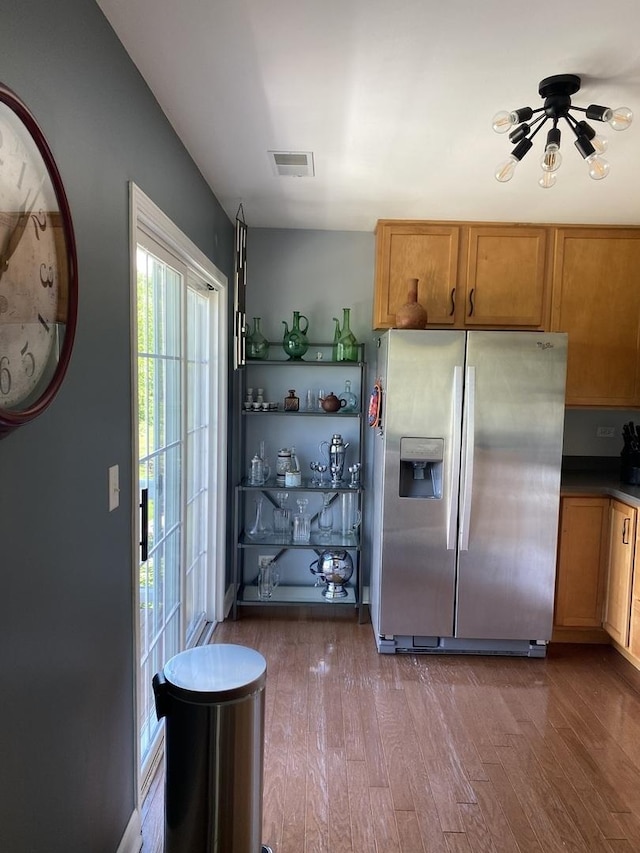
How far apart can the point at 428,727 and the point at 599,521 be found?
4.84 feet

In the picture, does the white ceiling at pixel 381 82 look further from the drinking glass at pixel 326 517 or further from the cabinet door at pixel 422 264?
the drinking glass at pixel 326 517

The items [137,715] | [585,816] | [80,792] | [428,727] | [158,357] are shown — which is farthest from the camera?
[428,727]

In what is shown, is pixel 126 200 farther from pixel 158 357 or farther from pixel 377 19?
pixel 377 19

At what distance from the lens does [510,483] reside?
2.87 meters

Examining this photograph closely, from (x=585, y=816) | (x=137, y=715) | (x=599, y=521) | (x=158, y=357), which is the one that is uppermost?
(x=158, y=357)

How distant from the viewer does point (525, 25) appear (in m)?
1.40

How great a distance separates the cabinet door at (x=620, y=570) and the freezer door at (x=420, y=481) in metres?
0.88

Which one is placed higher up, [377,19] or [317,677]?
[377,19]

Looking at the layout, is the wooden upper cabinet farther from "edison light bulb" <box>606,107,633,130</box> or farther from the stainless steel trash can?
the stainless steel trash can

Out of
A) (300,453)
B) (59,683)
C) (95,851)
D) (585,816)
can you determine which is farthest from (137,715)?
(300,453)

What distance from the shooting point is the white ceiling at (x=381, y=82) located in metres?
1.38

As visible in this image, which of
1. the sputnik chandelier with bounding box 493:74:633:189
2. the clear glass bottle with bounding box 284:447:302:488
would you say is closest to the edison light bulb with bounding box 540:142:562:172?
the sputnik chandelier with bounding box 493:74:633:189

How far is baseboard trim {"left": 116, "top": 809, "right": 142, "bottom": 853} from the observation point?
1630 mm

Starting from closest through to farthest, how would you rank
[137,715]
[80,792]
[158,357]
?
[80,792] < [137,715] < [158,357]
